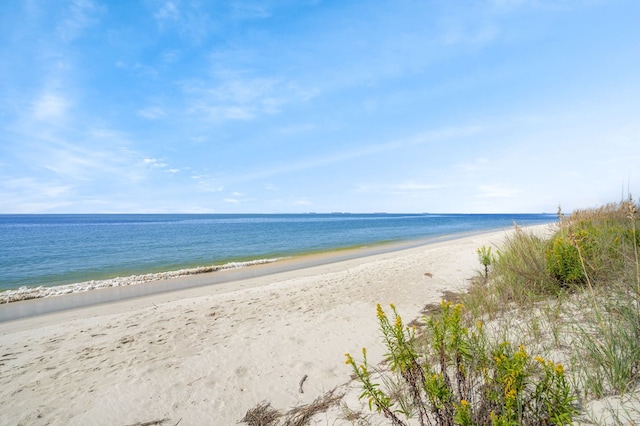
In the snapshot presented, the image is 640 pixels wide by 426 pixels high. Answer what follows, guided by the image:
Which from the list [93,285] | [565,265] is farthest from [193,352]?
[93,285]

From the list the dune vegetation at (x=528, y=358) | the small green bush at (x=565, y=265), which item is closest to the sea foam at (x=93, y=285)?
the dune vegetation at (x=528, y=358)

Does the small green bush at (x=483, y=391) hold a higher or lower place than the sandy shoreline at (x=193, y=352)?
higher

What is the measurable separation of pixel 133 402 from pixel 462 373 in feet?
15.3

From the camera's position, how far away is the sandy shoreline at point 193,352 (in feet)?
14.2

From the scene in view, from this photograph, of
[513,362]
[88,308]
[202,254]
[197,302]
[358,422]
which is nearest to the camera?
[513,362]

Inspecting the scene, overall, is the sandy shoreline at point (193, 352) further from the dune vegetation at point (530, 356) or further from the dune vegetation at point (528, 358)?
A: the dune vegetation at point (530, 356)

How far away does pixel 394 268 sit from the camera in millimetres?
13344

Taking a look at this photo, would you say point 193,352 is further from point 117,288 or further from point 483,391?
point 117,288

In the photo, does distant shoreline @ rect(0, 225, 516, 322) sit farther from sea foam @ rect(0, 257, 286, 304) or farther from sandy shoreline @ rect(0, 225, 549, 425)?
sandy shoreline @ rect(0, 225, 549, 425)

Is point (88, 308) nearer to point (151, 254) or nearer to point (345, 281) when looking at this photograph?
point (345, 281)

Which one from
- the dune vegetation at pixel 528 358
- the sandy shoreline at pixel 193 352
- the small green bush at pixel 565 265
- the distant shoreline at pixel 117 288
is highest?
the small green bush at pixel 565 265

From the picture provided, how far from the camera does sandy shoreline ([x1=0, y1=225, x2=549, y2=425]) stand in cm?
434

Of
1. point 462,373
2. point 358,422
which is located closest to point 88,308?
point 358,422

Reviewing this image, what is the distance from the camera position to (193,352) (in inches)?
234
